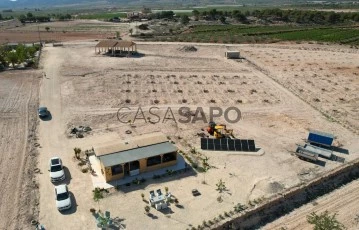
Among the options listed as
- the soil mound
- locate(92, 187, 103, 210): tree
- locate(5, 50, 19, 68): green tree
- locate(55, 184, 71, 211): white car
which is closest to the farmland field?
the soil mound

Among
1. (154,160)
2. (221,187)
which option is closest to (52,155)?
(154,160)

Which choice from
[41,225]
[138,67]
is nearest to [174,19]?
[138,67]

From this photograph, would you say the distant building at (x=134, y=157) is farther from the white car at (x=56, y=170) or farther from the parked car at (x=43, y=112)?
the parked car at (x=43, y=112)

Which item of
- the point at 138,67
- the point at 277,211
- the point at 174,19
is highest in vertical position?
the point at 174,19

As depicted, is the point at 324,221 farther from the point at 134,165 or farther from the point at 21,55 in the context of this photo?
the point at 21,55

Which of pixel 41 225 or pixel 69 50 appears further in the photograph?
pixel 69 50

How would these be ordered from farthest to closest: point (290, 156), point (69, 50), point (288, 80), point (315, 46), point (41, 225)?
point (315, 46) → point (69, 50) → point (288, 80) → point (290, 156) → point (41, 225)

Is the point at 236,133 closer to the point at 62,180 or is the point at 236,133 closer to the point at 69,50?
the point at 62,180
